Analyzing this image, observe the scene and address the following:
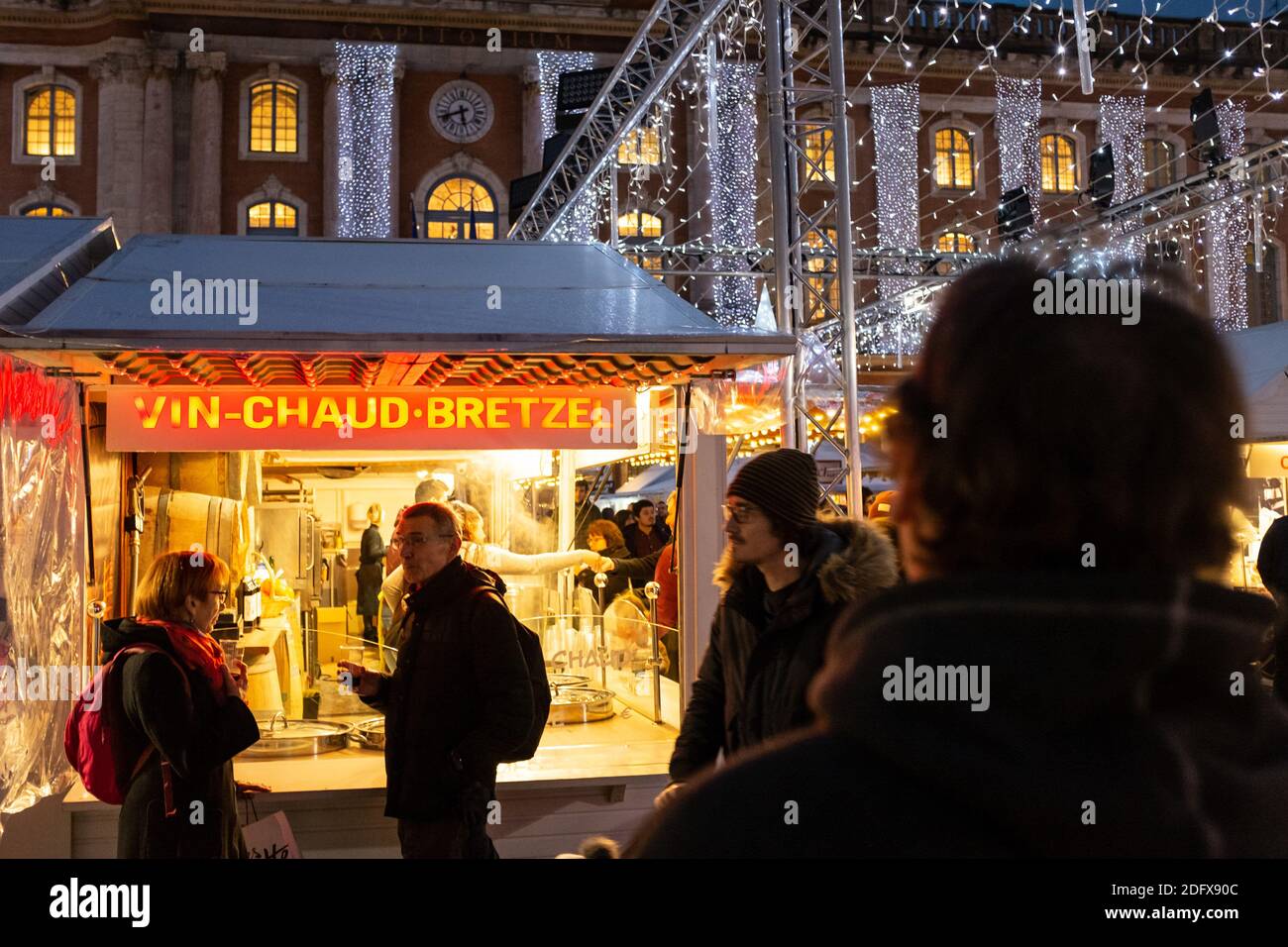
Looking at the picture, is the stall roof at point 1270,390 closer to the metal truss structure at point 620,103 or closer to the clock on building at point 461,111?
the metal truss structure at point 620,103

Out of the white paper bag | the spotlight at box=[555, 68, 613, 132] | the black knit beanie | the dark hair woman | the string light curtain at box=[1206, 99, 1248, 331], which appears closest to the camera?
the black knit beanie

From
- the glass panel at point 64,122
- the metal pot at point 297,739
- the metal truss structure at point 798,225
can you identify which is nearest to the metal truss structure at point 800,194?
the metal truss structure at point 798,225

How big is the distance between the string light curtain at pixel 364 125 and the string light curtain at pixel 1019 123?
1680 cm

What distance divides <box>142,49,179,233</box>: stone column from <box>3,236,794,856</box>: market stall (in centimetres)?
2631

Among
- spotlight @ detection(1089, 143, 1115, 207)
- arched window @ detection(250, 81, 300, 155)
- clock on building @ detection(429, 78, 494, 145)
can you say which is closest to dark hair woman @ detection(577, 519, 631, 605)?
spotlight @ detection(1089, 143, 1115, 207)

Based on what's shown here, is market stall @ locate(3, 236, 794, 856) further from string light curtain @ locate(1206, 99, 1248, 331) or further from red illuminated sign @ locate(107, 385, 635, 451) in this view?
string light curtain @ locate(1206, 99, 1248, 331)

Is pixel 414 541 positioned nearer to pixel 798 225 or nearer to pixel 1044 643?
pixel 1044 643

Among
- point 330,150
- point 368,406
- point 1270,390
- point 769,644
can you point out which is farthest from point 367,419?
point 330,150

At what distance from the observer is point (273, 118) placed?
Answer: 32.0m

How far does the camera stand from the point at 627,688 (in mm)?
6406

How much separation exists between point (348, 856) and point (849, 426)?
4.50 meters

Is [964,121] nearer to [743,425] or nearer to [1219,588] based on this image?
[743,425]

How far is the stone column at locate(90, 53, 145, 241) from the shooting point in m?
30.0
